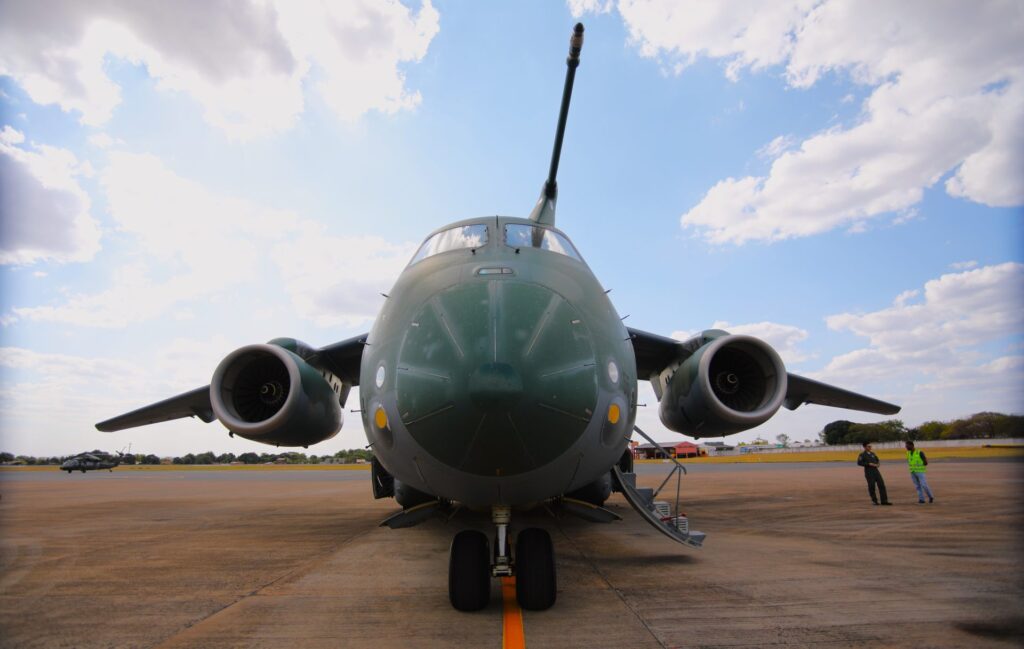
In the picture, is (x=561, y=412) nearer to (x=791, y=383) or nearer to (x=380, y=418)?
(x=380, y=418)

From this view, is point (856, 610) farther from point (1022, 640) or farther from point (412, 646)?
point (412, 646)

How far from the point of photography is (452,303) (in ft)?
11.7

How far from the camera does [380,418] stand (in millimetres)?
3725

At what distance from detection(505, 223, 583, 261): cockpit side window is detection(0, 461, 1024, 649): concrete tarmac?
2865 millimetres

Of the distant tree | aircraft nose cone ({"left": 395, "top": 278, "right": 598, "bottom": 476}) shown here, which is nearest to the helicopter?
aircraft nose cone ({"left": 395, "top": 278, "right": 598, "bottom": 476})

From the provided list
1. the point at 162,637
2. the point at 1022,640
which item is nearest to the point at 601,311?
the point at 1022,640

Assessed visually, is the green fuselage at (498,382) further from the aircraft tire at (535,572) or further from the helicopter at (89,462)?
the helicopter at (89,462)

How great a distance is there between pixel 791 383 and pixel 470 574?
7546mm

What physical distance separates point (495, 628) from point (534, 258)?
2.59 metres

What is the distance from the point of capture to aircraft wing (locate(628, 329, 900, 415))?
321 inches

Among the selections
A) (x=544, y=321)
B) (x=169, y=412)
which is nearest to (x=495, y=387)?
(x=544, y=321)

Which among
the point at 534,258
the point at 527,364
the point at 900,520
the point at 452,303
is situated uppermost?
the point at 534,258

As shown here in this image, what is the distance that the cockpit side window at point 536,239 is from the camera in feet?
15.5

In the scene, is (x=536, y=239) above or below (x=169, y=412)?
above
